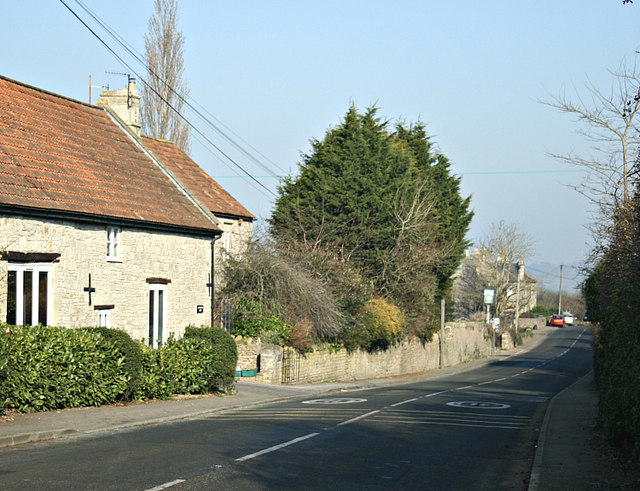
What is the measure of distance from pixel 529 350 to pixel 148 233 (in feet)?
206

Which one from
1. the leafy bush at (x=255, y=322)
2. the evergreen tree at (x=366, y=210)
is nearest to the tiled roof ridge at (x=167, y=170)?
the leafy bush at (x=255, y=322)

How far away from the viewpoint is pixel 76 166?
2117 centimetres

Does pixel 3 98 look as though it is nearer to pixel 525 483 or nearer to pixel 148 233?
pixel 148 233

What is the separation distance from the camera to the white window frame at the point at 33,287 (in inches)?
694

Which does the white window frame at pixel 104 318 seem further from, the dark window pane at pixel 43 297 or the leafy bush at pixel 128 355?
the leafy bush at pixel 128 355

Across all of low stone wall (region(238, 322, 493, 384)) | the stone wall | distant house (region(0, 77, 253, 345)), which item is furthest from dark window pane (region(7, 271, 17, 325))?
low stone wall (region(238, 322, 493, 384))

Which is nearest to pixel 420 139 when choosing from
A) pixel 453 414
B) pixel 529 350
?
pixel 529 350

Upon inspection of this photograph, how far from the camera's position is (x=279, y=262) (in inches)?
1151

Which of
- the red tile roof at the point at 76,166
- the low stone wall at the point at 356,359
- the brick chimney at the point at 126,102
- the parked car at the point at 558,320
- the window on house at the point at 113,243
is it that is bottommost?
the parked car at the point at 558,320

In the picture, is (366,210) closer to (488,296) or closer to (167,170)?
(167,170)

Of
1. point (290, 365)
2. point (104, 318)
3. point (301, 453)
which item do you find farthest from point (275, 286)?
point (301, 453)

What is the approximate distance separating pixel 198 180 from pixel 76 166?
11.1 metres

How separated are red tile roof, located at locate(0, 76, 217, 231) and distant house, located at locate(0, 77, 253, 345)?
0.04 meters

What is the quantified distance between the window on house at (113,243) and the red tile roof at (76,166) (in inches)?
24.3
